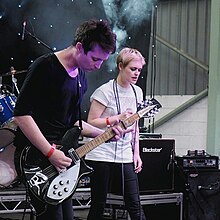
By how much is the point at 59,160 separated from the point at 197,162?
2266 millimetres

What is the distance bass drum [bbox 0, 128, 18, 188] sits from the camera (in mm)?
2963

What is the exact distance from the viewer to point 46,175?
2246mm

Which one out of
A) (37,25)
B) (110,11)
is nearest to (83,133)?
(37,25)

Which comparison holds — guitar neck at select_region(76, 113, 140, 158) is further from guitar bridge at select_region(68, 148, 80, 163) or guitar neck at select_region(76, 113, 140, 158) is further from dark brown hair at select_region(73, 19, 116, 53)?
dark brown hair at select_region(73, 19, 116, 53)

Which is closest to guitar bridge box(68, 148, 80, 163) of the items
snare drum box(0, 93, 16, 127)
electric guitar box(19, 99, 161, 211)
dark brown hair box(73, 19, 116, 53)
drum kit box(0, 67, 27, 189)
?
electric guitar box(19, 99, 161, 211)

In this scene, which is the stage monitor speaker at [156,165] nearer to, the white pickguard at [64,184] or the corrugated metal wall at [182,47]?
the white pickguard at [64,184]

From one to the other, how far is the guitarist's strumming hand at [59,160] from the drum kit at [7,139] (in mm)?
812

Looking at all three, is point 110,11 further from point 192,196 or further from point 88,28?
point 88,28

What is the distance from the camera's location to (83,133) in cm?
259

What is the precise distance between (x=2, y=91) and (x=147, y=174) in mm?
1366

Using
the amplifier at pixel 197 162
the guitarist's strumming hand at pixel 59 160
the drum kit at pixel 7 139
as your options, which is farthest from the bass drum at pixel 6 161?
the amplifier at pixel 197 162

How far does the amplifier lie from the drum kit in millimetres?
1465

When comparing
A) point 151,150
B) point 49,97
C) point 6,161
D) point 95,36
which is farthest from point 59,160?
point 151,150

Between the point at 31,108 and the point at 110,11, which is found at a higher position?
the point at 110,11
